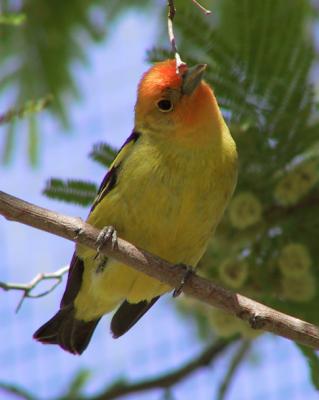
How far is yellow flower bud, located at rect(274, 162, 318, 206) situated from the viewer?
416cm

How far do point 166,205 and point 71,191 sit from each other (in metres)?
0.59

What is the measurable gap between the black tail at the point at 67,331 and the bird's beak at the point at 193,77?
1509 millimetres

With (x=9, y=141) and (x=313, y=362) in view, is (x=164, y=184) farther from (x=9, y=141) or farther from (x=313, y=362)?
(x=9, y=141)

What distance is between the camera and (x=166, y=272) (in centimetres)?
362

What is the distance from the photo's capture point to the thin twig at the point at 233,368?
15.5 feet

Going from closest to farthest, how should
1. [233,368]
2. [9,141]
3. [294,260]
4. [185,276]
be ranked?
[185,276] → [294,260] → [233,368] → [9,141]

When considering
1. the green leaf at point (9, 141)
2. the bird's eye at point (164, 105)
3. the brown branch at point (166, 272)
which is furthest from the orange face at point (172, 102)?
the green leaf at point (9, 141)

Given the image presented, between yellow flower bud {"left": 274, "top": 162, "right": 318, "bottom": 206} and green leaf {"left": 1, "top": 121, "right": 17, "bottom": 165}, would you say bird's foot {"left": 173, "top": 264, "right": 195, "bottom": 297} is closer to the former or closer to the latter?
yellow flower bud {"left": 274, "top": 162, "right": 318, "bottom": 206}

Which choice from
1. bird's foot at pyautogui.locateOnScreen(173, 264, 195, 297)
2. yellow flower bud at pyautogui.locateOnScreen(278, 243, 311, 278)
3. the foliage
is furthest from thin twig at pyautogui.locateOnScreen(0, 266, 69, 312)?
the foliage

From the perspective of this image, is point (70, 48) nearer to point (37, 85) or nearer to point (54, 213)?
point (37, 85)

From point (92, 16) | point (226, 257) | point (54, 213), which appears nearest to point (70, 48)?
point (92, 16)

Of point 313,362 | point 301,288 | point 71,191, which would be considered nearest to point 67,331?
point 71,191

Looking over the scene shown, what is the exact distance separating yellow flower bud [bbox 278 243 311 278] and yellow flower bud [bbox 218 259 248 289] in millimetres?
204

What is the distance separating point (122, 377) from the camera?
16.6 ft
